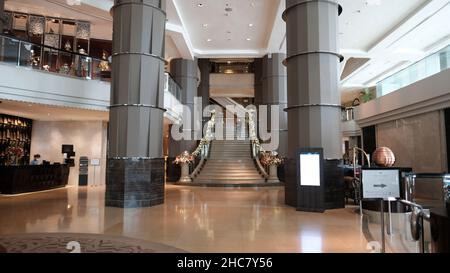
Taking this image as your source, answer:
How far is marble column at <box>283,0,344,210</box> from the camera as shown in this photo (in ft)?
26.3

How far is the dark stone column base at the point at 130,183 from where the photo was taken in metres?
8.32

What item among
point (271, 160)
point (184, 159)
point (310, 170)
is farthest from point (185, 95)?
point (310, 170)

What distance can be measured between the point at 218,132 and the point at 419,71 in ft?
36.6

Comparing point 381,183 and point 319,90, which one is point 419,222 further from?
point 319,90

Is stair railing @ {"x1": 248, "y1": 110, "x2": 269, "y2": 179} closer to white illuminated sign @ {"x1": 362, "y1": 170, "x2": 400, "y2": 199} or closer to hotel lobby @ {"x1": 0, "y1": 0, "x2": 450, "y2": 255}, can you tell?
hotel lobby @ {"x1": 0, "y1": 0, "x2": 450, "y2": 255}

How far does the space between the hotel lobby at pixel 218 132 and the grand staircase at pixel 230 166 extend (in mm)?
102

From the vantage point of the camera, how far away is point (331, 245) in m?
4.64

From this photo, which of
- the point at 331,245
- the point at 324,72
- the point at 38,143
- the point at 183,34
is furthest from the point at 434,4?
the point at 38,143

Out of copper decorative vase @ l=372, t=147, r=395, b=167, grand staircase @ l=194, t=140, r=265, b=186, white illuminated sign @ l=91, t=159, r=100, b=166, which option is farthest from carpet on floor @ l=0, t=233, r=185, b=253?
white illuminated sign @ l=91, t=159, r=100, b=166

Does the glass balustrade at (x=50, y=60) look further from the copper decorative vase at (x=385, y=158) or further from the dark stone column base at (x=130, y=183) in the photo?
the copper decorative vase at (x=385, y=158)

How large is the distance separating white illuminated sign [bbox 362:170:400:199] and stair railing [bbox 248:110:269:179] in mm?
10161

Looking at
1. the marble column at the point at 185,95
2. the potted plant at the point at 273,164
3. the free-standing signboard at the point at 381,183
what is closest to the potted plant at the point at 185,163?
the marble column at the point at 185,95

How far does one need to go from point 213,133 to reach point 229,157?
102 inches
